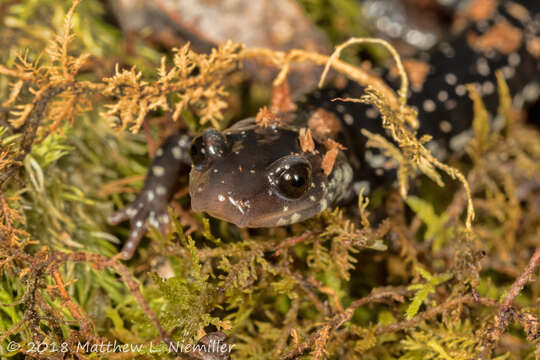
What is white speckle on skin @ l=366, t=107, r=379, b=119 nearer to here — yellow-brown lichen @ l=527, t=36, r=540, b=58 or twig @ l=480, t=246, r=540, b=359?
twig @ l=480, t=246, r=540, b=359

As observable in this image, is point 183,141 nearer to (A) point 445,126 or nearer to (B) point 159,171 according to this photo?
(B) point 159,171

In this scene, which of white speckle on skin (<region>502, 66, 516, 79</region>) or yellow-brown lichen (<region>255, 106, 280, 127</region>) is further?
white speckle on skin (<region>502, 66, 516, 79</region>)

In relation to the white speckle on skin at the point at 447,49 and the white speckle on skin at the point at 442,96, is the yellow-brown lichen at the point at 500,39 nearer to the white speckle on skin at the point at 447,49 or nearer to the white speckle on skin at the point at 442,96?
the white speckle on skin at the point at 447,49

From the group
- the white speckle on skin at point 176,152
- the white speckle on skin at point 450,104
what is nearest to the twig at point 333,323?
the white speckle on skin at point 176,152

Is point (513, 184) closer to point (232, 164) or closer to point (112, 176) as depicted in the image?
point (232, 164)

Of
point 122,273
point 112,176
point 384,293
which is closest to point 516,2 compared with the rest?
point 384,293

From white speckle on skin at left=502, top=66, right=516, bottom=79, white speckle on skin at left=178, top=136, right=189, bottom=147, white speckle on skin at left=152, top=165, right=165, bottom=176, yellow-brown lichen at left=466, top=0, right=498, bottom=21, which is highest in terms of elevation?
yellow-brown lichen at left=466, top=0, right=498, bottom=21

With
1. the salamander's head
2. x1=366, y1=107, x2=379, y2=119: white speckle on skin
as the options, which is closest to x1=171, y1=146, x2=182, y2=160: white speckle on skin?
the salamander's head
